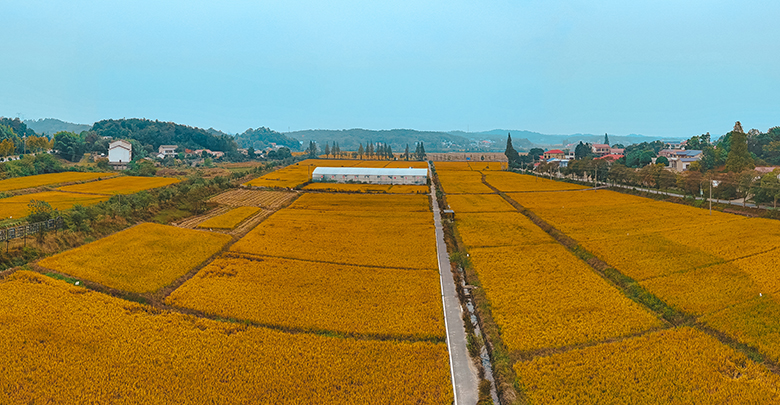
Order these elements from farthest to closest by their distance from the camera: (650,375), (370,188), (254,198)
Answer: (370,188) < (254,198) < (650,375)

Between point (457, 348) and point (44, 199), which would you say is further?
point (44, 199)

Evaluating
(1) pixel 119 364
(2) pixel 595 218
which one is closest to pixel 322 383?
(1) pixel 119 364

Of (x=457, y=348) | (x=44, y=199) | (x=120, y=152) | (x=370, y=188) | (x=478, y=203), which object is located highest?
(x=120, y=152)

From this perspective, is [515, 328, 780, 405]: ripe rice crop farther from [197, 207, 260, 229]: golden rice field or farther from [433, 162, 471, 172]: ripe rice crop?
[433, 162, 471, 172]: ripe rice crop

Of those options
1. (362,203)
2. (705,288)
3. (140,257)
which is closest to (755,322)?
(705,288)

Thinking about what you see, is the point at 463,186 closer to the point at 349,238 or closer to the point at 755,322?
the point at 349,238

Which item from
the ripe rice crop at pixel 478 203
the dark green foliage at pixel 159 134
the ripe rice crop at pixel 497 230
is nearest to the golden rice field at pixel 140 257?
the ripe rice crop at pixel 497 230
